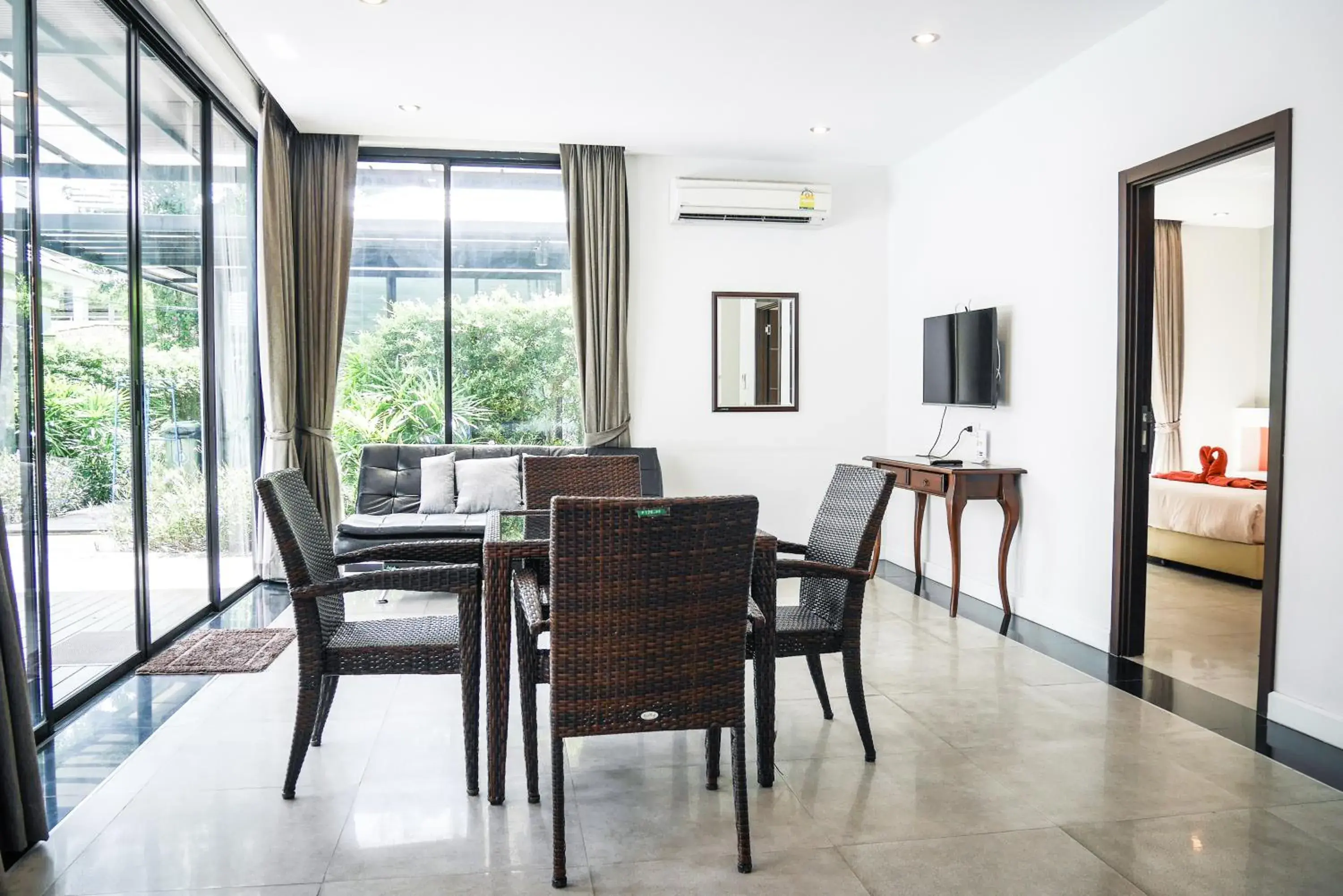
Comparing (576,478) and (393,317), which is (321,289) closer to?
(393,317)

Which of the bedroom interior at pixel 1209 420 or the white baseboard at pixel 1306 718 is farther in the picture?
the bedroom interior at pixel 1209 420

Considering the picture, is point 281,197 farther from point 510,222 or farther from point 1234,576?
point 1234,576

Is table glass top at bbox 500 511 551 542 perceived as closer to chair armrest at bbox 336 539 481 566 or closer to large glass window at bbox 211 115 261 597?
A: chair armrest at bbox 336 539 481 566

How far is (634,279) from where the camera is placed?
19.6ft

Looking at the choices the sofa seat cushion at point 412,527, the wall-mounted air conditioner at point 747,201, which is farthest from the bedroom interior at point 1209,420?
the sofa seat cushion at point 412,527

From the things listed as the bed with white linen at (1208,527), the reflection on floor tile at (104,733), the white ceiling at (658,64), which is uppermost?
the white ceiling at (658,64)

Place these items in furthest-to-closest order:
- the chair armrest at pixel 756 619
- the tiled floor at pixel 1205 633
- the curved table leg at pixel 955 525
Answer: the curved table leg at pixel 955 525
the tiled floor at pixel 1205 633
the chair armrest at pixel 756 619

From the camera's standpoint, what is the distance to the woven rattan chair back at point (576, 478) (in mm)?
3656

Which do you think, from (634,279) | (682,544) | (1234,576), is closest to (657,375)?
(634,279)

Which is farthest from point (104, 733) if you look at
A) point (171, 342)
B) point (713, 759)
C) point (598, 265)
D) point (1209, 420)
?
point (1209, 420)

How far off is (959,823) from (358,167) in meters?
5.12

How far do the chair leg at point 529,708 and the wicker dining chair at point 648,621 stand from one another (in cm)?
36

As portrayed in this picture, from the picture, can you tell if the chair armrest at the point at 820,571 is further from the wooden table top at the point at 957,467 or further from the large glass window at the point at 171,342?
the large glass window at the point at 171,342

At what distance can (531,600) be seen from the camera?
2377 mm
